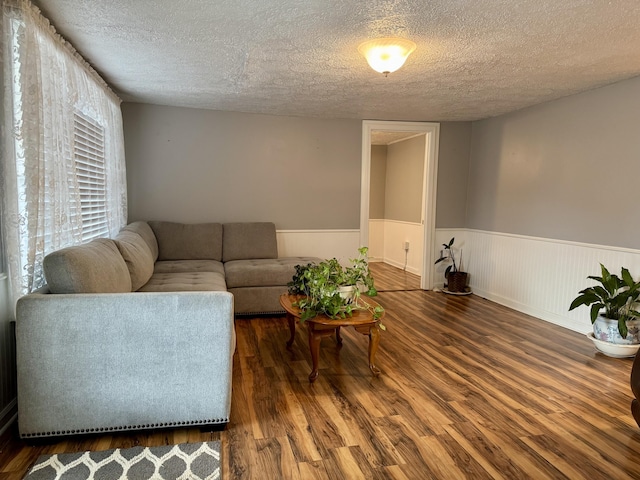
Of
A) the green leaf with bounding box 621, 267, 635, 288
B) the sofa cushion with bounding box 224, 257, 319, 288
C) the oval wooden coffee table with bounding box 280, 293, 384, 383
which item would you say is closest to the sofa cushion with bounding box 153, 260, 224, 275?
the sofa cushion with bounding box 224, 257, 319, 288

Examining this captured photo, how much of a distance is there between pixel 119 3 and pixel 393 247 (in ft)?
19.3

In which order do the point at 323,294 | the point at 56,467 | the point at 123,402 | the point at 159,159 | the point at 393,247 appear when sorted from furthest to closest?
the point at 393,247 → the point at 159,159 → the point at 323,294 → the point at 123,402 → the point at 56,467

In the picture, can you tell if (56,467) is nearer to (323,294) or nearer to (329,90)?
(323,294)

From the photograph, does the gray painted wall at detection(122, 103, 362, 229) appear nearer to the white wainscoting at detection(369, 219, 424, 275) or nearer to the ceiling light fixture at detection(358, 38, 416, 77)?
the white wainscoting at detection(369, 219, 424, 275)

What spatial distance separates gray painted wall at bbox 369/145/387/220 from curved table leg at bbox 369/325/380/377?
16.7ft

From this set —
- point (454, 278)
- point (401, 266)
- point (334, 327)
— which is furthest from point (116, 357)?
point (401, 266)

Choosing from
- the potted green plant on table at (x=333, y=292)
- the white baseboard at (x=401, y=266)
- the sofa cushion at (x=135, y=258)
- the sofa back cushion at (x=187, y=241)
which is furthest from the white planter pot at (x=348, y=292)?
the white baseboard at (x=401, y=266)

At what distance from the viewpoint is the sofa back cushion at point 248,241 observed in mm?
4488

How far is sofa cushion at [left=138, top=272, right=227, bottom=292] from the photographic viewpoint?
3.02 m

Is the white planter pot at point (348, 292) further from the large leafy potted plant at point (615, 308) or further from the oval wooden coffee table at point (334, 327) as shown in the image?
the large leafy potted plant at point (615, 308)

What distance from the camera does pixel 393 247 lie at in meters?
7.28

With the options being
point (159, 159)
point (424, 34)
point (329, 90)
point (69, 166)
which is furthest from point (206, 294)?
point (159, 159)

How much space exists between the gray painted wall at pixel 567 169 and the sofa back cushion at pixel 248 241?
2636mm

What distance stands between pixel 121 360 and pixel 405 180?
5.70 metres
